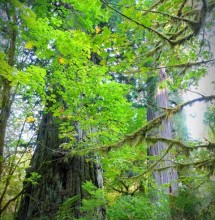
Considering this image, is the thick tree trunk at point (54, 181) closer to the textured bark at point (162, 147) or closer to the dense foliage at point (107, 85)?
the dense foliage at point (107, 85)

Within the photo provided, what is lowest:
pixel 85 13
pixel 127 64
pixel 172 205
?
pixel 172 205

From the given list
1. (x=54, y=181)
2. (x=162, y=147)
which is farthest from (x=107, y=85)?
(x=162, y=147)

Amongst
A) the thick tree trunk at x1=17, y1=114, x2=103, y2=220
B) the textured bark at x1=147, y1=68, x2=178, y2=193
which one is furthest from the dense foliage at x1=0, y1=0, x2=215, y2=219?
the textured bark at x1=147, y1=68, x2=178, y2=193

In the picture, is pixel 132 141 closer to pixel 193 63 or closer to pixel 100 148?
pixel 100 148

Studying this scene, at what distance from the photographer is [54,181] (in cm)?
556

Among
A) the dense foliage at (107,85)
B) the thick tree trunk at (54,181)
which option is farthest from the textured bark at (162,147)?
the thick tree trunk at (54,181)

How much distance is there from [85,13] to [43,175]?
3.95 metres

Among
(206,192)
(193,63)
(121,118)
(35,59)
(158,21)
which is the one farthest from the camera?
(35,59)

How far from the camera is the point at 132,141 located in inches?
202

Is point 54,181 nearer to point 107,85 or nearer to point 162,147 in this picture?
point 107,85

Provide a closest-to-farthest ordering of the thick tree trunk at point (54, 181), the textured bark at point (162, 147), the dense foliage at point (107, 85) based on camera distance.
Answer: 1. the dense foliage at point (107, 85)
2. the thick tree trunk at point (54, 181)
3. the textured bark at point (162, 147)

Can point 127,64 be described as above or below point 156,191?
above

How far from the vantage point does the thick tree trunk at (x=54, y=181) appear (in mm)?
5203

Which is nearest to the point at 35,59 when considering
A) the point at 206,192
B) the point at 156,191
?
the point at 156,191
